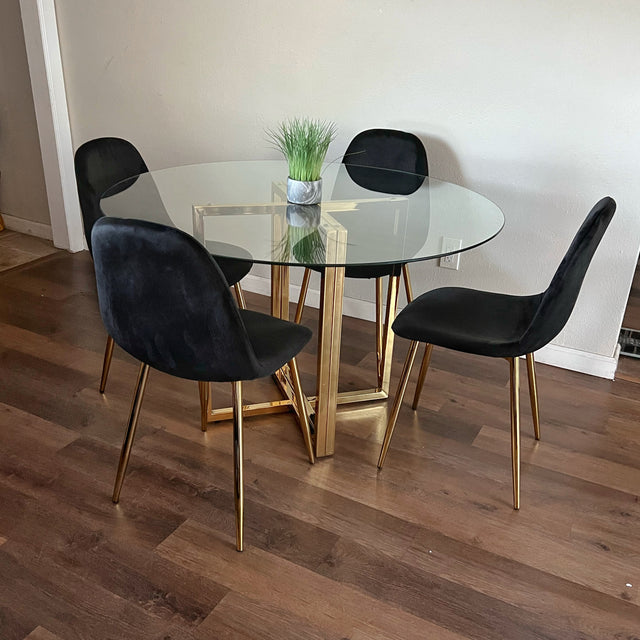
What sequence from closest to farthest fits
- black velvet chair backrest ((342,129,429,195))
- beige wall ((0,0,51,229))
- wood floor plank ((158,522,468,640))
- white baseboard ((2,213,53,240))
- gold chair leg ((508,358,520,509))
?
wood floor plank ((158,522,468,640)) → gold chair leg ((508,358,520,509)) → black velvet chair backrest ((342,129,429,195)) → beige wall ((0,0,51,229)) → white baseboard ((2,213,53,240))

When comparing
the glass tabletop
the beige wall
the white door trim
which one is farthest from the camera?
the beige wall

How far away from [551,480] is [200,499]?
3.50 ft

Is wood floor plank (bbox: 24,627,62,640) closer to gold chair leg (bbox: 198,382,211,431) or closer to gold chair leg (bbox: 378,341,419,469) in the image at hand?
gold chair leg (bbox: 198,382,211,431)

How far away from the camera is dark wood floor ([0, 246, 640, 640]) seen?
1.68 meters

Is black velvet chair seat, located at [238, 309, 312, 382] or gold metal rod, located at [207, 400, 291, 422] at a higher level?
black velvet chair seat, located at [238, 309, 312, 382]

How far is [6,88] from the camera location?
3.89m

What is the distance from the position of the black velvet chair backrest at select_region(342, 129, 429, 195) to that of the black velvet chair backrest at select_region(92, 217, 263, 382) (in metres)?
1.11

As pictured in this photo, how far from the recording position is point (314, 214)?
7.07 ft

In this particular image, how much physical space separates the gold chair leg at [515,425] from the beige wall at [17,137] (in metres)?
3.04

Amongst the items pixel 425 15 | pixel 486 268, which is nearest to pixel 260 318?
pixel 486 268

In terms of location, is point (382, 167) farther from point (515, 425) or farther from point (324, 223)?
point (515, 425)

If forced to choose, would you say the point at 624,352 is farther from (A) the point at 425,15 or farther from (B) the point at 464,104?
(A) the point at 425,15

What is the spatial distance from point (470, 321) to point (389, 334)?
0.49m

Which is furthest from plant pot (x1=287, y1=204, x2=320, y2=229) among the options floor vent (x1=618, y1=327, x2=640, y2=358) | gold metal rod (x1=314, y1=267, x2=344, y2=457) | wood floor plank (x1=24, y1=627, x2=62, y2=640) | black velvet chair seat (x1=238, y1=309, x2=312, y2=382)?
floor vent (x1=618, y1=327, x2=640, y2=358)
